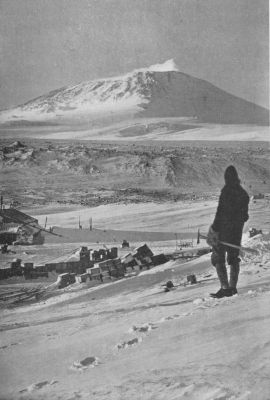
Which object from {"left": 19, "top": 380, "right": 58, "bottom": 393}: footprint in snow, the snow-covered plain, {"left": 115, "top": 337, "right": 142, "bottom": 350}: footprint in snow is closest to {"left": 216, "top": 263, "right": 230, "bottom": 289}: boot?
the snow-covered plain

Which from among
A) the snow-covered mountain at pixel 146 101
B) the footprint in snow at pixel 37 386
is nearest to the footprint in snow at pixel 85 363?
the footprint in snow at pixel 37 386

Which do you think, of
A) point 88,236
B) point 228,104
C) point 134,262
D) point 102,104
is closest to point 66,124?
point 102,104

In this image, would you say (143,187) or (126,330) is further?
(143,187)

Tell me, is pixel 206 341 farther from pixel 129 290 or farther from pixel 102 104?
pixel 102 104

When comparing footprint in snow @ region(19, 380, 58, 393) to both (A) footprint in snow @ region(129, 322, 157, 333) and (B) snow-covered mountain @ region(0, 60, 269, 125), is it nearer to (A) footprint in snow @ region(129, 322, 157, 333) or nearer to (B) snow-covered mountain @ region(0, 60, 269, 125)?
(A) footprint in snow @ region(129, 322, 157, 333)

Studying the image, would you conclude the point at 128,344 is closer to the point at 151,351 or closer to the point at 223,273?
the point at 151,351

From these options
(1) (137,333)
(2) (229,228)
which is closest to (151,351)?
(1) (137,333)
